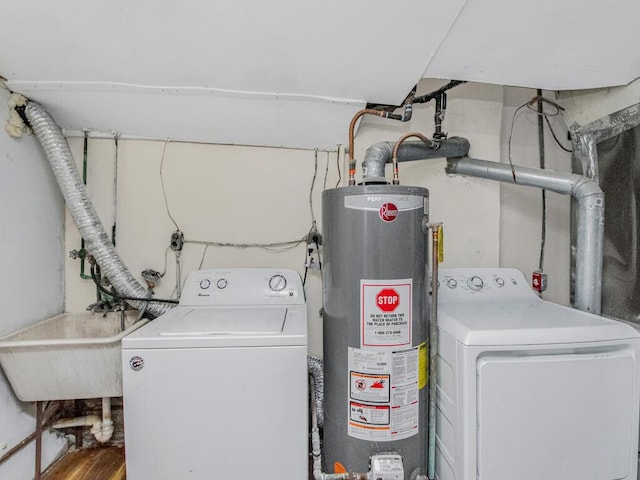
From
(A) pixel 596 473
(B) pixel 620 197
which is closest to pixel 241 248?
(A) pixel 596 473

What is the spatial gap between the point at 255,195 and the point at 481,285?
1.31 meters

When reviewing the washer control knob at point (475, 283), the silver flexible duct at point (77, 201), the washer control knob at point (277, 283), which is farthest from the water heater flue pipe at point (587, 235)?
the silver flexible duct at point (77, 201)

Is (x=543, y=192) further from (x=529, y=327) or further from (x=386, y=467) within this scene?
(x=386, y=467)

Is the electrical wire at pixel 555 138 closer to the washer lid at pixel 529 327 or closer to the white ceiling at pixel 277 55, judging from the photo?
the white ceiling at pixel 277 55

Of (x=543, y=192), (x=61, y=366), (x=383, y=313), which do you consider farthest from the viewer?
(x=543, y=192)

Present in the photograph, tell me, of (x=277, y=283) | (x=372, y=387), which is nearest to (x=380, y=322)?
(x=372, y=387)

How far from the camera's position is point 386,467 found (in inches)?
40.9

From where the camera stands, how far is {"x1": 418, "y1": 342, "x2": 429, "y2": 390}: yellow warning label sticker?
112cm

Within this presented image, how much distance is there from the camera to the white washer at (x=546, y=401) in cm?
97

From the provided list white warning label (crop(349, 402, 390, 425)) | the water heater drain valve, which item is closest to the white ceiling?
white warning label (crop(349, 402, 390, 425))

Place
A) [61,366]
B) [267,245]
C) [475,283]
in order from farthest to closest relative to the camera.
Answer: [267,245]
[475,283]
[61,366]

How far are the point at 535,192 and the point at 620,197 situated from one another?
415mm

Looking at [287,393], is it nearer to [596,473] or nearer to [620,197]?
[596,473]

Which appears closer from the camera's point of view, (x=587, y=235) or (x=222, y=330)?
(x=222, y=330)
